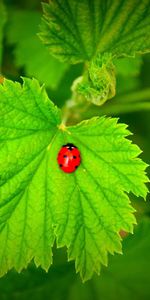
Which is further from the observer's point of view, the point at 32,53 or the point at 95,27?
the point at 32,53

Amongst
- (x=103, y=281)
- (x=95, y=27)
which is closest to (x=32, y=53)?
(x=95, y=27)

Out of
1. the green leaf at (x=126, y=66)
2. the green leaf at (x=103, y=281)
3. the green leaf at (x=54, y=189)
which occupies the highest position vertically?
the green leaf at (x=126, y=66)

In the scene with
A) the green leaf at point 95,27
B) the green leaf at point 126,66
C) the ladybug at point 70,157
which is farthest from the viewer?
the green leaf at point 126,66

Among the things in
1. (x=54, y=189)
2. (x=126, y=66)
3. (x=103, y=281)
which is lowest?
(x=103, y=281)

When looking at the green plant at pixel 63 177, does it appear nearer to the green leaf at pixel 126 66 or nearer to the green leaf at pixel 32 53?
the green leaf at pixel 126 66

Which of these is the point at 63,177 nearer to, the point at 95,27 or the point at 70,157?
the point at 70,157

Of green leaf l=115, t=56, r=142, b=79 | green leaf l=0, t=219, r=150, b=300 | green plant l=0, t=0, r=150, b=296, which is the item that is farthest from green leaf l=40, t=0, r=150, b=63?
green leaf l=0, t=219, r=150, b=300

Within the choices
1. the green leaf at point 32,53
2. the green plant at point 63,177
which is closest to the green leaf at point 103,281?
the green plant at point 63,177

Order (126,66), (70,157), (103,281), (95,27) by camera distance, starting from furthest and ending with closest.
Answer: (103,281) → (126,66) → (95,27) → (70,157)

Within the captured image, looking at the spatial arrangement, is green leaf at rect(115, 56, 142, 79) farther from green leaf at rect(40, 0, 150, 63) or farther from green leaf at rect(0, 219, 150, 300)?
green leaf at rect(0, 219, 150, 300)
